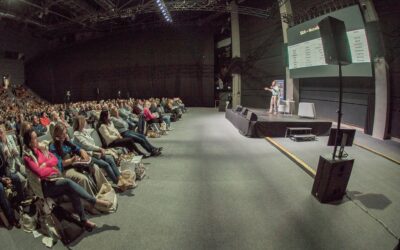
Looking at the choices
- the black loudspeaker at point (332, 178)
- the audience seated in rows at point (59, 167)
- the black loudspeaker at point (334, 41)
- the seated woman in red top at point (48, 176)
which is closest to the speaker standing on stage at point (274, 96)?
the black loudspeaker at point (334, 41)

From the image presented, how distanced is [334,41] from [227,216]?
2865 millimetres

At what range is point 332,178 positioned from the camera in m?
3.66

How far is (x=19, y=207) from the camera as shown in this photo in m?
3.36

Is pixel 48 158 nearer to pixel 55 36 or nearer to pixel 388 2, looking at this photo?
pixel 388 2

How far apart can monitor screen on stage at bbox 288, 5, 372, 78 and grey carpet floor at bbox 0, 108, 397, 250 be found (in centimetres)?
454

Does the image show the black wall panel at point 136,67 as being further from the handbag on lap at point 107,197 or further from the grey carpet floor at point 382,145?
the handbag on lap at point 107,197

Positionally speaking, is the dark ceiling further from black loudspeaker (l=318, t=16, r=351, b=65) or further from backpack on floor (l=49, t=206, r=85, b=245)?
backpack on floor (l=49, t=206, r=85, b=245)

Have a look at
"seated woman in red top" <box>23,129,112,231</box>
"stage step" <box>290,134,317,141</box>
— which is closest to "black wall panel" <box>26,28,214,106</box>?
"stage step" <box>290,134,317,141</box>

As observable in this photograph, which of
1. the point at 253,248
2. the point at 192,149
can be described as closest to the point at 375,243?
the point at 253,248

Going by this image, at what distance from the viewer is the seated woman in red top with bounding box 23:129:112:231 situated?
288cm

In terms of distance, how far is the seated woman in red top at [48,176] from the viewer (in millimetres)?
2883

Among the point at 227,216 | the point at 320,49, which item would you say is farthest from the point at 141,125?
the point at 320,49

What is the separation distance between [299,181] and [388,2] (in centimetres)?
668

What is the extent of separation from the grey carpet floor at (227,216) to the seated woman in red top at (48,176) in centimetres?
39
